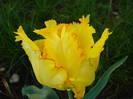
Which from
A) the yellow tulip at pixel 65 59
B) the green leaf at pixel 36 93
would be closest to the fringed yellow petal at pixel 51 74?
the yellow tulip at pixel 65 59

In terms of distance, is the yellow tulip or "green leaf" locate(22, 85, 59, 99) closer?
the yellow tulip

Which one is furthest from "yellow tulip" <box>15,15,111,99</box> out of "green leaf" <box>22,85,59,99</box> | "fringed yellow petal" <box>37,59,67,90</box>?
"green leaf" <box>22,85,59,99</box>

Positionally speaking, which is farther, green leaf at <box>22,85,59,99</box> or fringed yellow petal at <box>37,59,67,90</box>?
green leaf at <box>22,85,59,99</box>

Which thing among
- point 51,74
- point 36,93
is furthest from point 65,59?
point 36,93

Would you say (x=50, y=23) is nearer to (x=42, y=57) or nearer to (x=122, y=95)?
(x=42, y=57)

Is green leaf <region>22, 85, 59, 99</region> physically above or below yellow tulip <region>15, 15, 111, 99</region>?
below

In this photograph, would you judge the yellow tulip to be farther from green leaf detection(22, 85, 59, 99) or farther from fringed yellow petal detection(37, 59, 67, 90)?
green leaf detection(22, 85, 59, 99)

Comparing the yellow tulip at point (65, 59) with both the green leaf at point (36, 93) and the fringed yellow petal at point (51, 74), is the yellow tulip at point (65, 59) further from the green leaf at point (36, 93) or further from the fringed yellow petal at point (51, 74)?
the green leaf at point (36, 93)

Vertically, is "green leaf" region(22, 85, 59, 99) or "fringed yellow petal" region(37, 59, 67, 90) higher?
"fringed yellow petal" region(37, 59, 67, 90)

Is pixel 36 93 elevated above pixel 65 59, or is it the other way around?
pixel 65 59

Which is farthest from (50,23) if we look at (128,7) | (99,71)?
(128,7)

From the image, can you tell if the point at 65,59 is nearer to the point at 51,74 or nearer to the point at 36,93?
the point at 51,74
